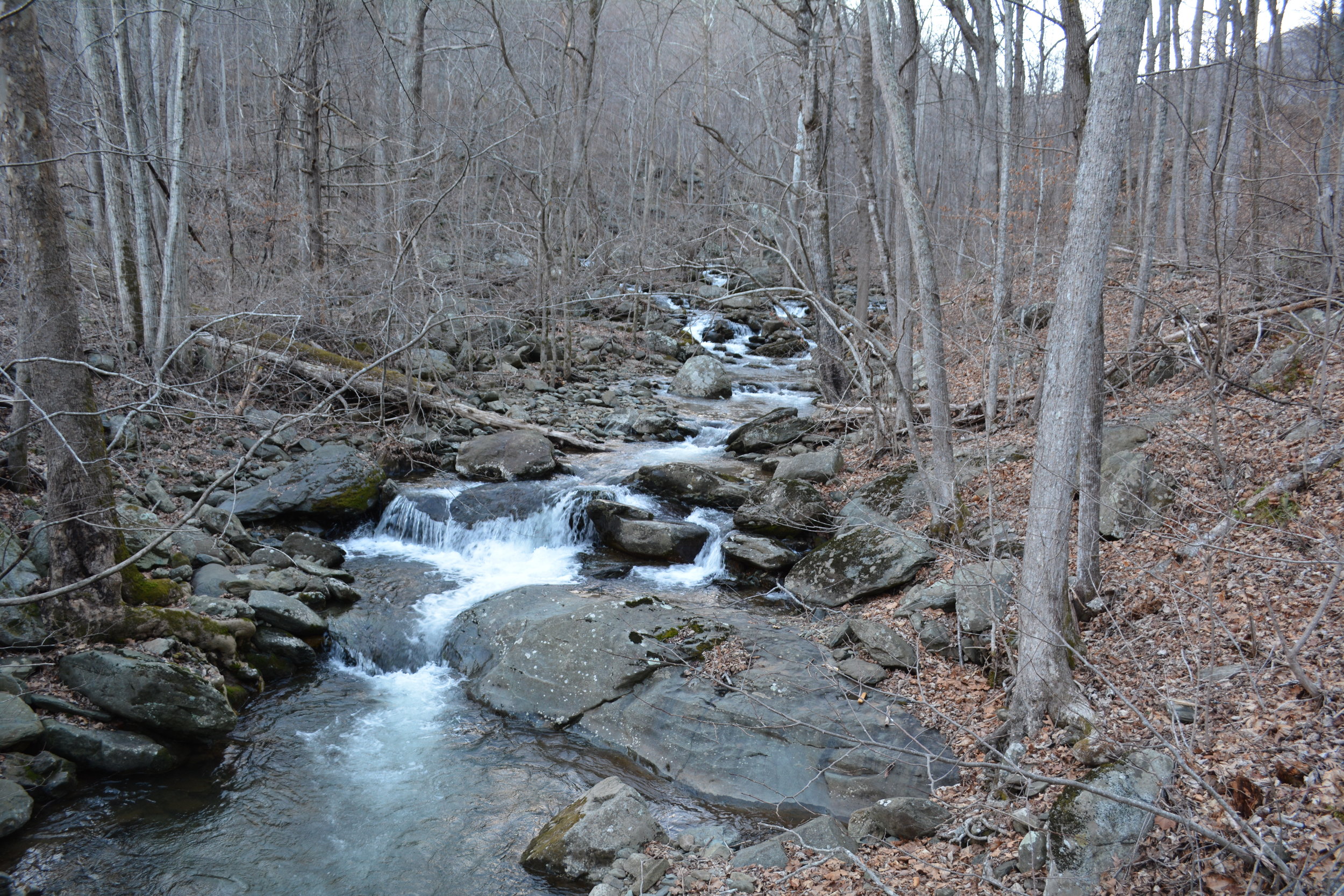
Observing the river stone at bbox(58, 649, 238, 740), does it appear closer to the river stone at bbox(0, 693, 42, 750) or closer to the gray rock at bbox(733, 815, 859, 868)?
the river stone at bbox(0, 693, 42, 750)

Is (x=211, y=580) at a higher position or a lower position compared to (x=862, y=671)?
higher

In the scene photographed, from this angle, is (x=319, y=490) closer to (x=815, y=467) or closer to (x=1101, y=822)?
(x=815, y=467)

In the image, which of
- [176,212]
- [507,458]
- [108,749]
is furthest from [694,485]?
[176,212]

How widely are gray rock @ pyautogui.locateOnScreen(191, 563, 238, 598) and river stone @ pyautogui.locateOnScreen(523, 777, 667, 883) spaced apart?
4.34 metres

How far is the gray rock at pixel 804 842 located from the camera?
4609 millimetres

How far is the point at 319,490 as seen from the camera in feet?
33.8

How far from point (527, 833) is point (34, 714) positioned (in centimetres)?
346

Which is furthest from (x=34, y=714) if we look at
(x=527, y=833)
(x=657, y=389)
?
(x=657, y=389)

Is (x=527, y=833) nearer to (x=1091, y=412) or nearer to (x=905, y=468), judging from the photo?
(x=1091, y=412)

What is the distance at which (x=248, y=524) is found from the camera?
9.82m

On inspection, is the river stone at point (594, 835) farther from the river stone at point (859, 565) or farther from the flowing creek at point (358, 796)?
the river stone at point (859, 565)

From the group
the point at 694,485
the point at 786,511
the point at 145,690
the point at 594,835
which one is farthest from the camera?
the point at 694,485

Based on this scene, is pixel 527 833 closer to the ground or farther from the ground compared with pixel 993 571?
closer to the ground

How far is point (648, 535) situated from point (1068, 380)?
590 cm
